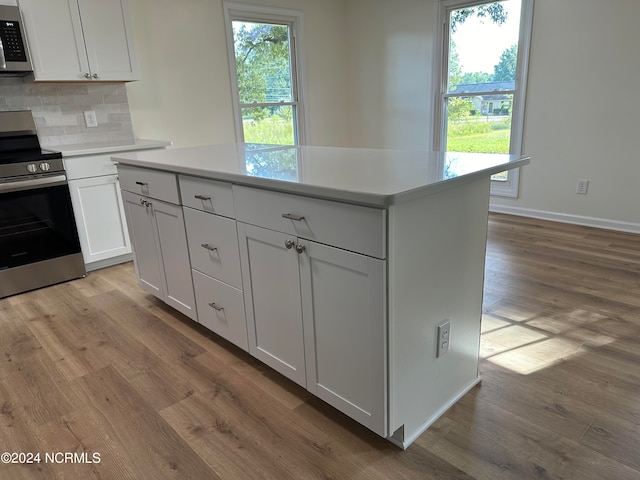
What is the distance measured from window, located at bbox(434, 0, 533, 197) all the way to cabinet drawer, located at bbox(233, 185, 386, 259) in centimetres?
333

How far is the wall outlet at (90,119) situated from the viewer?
3.48 m

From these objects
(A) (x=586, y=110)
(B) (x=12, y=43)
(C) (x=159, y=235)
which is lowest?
(C) (x=159, y=235)

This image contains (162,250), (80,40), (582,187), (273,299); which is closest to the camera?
(273,299)

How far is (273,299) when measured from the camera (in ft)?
5.63

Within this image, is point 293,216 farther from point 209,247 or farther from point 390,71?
point 390,71

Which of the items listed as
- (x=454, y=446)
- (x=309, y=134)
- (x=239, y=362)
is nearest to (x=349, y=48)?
(x=309, y=134)

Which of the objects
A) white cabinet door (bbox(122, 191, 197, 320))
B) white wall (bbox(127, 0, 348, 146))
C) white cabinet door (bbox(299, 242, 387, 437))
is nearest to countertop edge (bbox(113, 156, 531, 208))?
white cabinet door (bbox(299, 242, 387, 437))

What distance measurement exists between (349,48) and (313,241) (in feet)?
14.8

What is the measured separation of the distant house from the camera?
4184 mm

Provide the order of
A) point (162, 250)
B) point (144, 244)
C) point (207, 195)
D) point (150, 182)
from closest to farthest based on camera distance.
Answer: point (207, 195) → point (150, 182) → point (162, 250) → point (144, 244)

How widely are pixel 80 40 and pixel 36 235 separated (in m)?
1.37

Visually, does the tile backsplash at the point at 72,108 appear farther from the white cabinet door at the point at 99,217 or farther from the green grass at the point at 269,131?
the green grass at the point at 269,131

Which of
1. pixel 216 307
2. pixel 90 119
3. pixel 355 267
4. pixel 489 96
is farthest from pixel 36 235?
pixel 489 96

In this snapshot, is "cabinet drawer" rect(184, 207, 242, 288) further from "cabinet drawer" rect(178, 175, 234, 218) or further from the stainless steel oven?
the stainless steel oven
